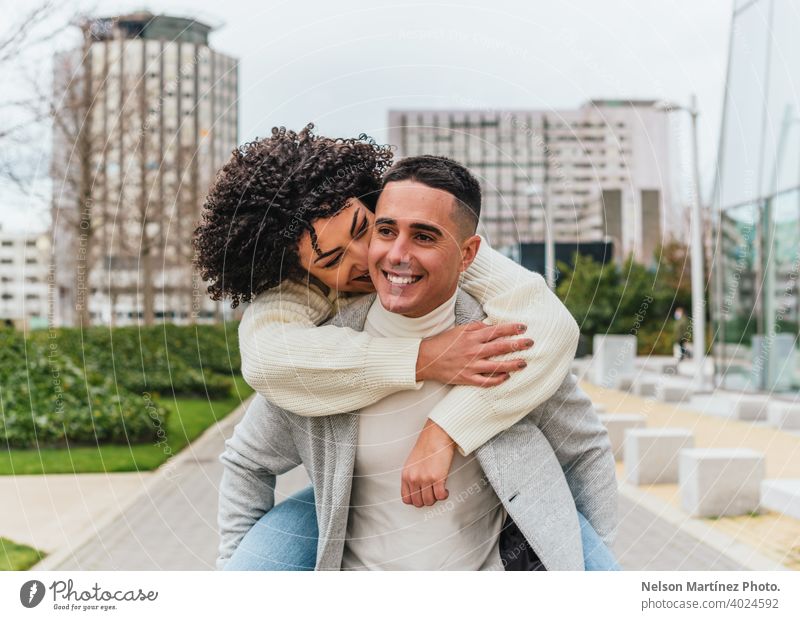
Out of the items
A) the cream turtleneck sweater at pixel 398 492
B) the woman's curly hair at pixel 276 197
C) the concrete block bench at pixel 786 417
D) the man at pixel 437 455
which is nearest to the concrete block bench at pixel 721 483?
the concrete block bench at pixel 786 417

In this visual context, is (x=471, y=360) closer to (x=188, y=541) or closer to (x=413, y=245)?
(x=413, y=245)

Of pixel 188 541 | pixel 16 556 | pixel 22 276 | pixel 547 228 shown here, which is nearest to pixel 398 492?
pixel 547 228

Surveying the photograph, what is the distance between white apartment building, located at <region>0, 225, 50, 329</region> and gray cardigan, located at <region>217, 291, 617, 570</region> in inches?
53.7

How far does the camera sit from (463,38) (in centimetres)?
264

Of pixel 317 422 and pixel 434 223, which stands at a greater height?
pixel 434 223

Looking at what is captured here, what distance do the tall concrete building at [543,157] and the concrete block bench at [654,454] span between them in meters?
3.56

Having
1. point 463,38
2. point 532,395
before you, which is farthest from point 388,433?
point 463,38

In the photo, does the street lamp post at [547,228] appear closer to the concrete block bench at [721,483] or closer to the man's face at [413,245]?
the man's face at [413,245]

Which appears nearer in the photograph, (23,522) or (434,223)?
(434,223)

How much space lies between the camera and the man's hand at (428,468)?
199cm
